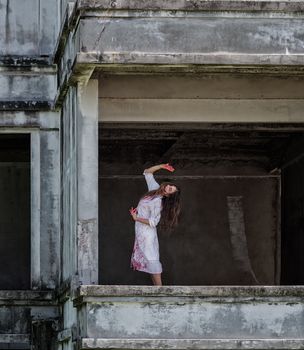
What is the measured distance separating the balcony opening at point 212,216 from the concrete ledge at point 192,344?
24.9 feet

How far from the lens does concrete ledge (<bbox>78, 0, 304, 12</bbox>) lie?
19.1m

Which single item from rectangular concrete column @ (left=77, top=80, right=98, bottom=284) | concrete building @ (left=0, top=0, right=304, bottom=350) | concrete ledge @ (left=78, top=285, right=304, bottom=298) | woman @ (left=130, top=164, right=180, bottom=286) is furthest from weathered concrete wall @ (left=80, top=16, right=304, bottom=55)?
concrete ledge @ (left=78, top=285, right=304, bottom=298)

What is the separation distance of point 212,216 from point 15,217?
3.64m

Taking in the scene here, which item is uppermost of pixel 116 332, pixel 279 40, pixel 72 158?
pixel 279 40

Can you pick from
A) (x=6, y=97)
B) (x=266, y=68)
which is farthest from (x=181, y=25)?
(x=6, y=97)

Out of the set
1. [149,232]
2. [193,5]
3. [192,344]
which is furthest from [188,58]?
[192,344]

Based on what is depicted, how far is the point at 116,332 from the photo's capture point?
18.6 m

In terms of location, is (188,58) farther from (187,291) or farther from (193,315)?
(193,315)

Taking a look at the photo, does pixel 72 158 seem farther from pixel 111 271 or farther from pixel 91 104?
pixel 111 271

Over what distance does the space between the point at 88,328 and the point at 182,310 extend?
1.21m

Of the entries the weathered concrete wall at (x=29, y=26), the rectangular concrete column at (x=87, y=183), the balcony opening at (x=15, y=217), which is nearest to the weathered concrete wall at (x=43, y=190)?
the weathered concrete wall at (x=29, y=26)

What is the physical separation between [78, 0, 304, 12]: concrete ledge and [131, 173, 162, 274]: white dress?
287cm

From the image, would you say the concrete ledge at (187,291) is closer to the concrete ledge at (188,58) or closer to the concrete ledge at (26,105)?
the concrete ledge at (188,58)

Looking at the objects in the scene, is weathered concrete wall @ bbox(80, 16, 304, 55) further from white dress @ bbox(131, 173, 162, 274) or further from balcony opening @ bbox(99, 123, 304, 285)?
balcony opening @ bbox(99, 123, 304, 285)
